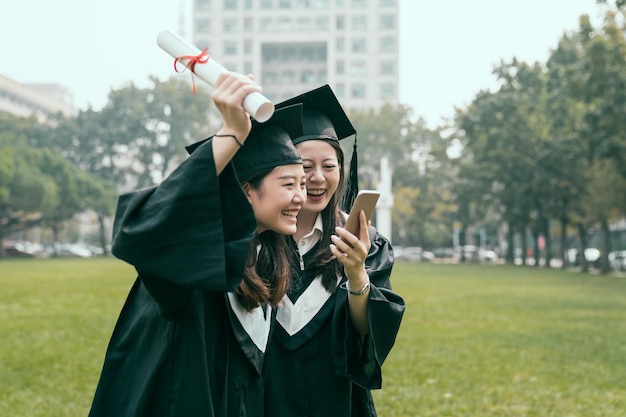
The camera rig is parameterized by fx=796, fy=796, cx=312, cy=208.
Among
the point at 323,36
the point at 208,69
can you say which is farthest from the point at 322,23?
the point at 208,69

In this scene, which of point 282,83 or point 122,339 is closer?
point 122,339

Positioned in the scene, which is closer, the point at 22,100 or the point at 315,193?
the point at 315,193

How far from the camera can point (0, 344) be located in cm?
971

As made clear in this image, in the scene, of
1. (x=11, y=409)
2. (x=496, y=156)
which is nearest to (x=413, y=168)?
(x=496, y=156)

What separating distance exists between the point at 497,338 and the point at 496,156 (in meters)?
27.5

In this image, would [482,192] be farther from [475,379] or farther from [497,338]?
[475,379]

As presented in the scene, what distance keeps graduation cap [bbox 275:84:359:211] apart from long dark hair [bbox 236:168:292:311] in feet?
1.38

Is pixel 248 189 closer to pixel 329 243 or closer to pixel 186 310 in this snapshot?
pixel 186 310

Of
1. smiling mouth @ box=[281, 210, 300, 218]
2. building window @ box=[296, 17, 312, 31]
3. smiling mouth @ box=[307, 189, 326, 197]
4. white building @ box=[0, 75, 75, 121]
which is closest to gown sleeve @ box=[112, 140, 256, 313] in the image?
smiling mouth @ box=[281, 210, 300, 218]

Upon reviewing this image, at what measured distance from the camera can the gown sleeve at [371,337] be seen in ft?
8.63

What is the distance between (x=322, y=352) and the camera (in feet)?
9.05

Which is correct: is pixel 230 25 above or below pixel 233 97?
above

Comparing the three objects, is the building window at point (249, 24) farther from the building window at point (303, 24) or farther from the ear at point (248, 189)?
the ear at point (248, 189)

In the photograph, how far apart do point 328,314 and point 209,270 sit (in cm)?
78
